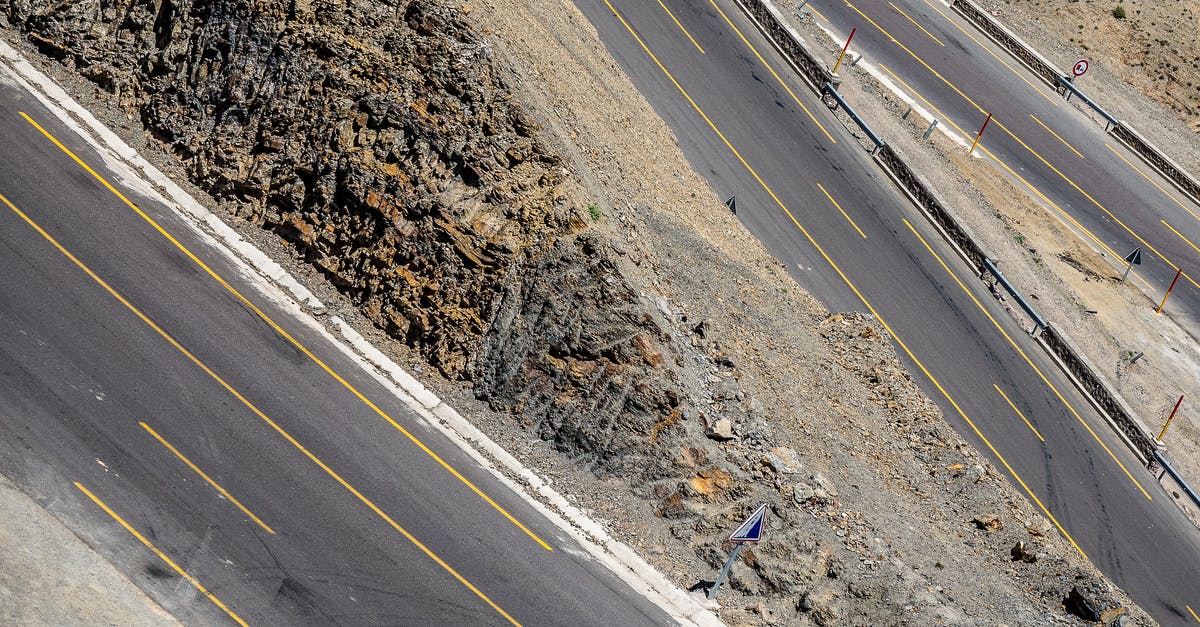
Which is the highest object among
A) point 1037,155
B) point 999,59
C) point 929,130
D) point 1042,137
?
point 999,59

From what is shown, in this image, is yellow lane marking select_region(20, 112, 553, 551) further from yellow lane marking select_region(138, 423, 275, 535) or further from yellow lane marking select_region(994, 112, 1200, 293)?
yellow lane marking select_region(994, 112, 1200, 293)

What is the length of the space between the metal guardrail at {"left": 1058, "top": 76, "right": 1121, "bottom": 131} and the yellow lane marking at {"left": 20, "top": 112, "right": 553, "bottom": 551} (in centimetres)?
3291

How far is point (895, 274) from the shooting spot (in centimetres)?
3062

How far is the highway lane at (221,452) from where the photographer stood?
54.2ft

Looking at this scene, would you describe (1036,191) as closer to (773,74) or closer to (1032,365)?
(1032,365)

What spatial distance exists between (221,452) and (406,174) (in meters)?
7.43

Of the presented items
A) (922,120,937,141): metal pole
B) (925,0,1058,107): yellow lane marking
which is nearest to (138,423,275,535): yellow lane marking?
(922,120,937,141): metal pole

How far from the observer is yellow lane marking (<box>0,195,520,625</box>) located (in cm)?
1777

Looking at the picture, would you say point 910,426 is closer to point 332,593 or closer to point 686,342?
point 686,342

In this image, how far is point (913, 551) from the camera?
21.1 m

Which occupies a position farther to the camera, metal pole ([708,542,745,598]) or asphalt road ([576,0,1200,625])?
asphalt road ([576,0,1200,625])

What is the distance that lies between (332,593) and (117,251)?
896 cm

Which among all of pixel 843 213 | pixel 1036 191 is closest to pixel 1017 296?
pixel 843 213

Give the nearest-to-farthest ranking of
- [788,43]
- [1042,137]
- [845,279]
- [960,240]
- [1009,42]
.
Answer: [845,279] → [960,240] → [788,43] → [1042,137] → [1009,42]
